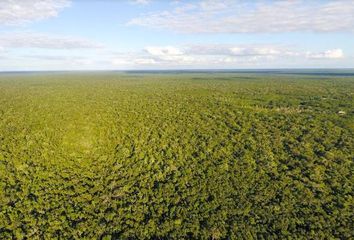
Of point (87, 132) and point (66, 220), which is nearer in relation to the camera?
point (66, 220)

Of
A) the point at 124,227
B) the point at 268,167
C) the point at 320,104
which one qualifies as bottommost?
the point at 124,227

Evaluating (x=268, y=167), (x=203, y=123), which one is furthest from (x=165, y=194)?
(x=203, y=123)

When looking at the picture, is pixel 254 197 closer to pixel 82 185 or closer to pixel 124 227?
pixel 124 227

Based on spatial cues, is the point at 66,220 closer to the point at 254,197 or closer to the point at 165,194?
the point at 165,194

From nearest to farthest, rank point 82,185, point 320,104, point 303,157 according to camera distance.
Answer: point 82,185 < point 303,157 < point 320,104

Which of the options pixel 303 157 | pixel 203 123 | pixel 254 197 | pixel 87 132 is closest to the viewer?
pixel 254 197

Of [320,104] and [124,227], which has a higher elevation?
[320,104]
